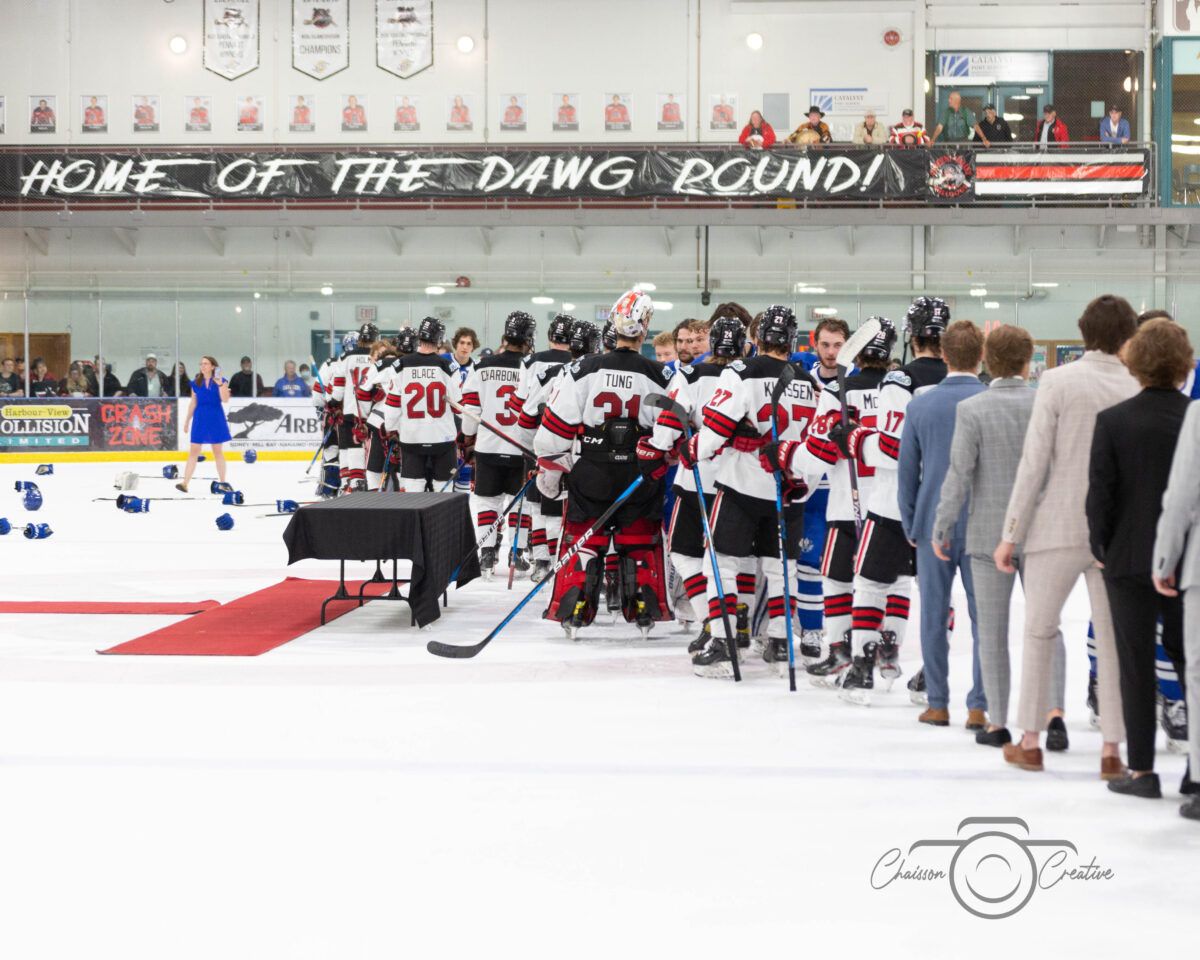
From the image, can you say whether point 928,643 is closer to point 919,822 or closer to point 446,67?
point 919,822

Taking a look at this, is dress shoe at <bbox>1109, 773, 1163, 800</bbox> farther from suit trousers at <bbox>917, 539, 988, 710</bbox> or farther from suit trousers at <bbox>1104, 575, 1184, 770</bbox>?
suit trousers at <bbox>917, 539, 988, 710</bbox>

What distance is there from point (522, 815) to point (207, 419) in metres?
11.3

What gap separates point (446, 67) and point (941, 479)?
21.0m

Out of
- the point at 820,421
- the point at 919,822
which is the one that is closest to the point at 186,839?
the point at 919,822

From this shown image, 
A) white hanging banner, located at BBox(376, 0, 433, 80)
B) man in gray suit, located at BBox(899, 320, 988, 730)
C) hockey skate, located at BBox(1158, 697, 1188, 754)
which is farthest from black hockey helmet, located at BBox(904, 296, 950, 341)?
white hanging banner, located at BBox(376, 0, 433, 80)

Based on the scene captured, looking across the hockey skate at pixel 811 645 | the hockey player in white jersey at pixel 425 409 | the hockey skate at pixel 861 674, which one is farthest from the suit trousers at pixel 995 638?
the hockey player in white jersey at pixel 425 409

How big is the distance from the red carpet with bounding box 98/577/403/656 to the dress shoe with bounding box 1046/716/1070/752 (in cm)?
346

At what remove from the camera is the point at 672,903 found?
303 centimetres

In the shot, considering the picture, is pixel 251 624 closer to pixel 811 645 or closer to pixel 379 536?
pixel 379 536

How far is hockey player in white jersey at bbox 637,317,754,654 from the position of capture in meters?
6.06

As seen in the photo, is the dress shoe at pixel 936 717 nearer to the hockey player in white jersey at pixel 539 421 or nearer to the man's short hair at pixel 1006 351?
the man's short hair at pixel 1006 351

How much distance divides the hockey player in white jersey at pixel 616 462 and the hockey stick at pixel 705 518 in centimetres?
25

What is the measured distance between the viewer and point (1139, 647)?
365cm

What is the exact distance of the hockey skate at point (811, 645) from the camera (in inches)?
236
